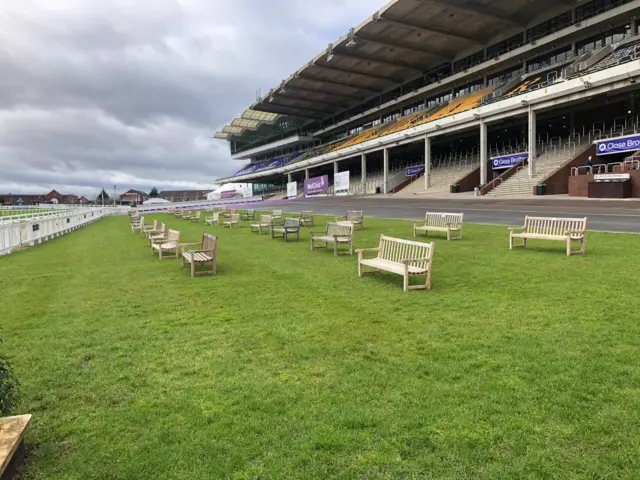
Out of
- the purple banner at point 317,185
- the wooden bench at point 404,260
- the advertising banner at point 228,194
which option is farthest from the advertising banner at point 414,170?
the wooden bench at point 404,260

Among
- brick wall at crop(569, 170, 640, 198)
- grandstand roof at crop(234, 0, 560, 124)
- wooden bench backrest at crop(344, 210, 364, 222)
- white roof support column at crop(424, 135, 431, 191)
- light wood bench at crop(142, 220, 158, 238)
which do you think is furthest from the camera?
white roof support column at crop(424, 135, 431, 191)

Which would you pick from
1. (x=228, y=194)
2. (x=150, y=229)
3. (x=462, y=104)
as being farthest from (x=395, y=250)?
(x=228, y=194)

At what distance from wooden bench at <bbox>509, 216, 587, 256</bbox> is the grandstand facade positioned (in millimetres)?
20208

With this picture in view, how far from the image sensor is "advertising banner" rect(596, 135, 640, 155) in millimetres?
28900

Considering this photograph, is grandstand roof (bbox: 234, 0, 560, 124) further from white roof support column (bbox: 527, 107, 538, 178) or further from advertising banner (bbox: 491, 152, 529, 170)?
advertising banner (bbox: 491, 152, 529, 170)

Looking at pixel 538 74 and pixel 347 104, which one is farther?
pixel 347 104

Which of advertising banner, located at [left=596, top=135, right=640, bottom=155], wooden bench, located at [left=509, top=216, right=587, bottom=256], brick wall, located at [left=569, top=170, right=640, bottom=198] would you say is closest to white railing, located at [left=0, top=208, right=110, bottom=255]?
wooden bench, located at [left=509, top=216, right=587, bottom=256]

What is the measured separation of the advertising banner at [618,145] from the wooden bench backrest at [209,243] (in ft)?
96.4

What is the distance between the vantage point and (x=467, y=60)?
51.0 meters

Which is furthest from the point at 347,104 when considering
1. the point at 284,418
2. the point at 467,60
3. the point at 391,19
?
the point at 284,418

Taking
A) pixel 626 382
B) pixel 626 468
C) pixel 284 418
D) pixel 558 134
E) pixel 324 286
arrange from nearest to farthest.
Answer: pixel 626 468 < pixel 284 418 < pixel 626 382 < pixel 324 286 < pixel 558 134

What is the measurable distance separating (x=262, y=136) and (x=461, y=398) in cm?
10954

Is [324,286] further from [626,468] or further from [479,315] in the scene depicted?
[626,468]

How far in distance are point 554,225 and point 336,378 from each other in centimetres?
922
